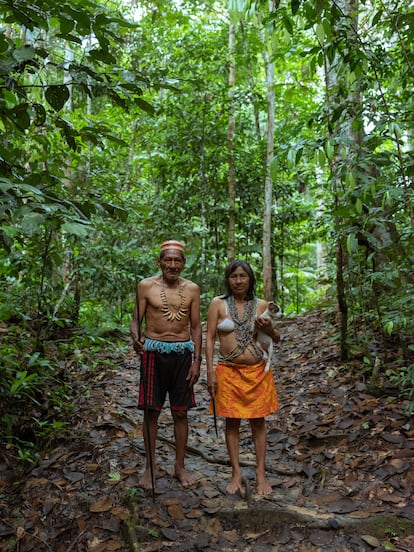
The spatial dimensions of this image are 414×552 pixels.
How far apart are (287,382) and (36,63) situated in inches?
195

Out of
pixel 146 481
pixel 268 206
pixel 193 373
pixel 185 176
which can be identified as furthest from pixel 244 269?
pixel 185 176

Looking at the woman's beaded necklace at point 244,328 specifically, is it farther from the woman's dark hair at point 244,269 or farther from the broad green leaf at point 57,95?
the broad green leaf at point 57,95

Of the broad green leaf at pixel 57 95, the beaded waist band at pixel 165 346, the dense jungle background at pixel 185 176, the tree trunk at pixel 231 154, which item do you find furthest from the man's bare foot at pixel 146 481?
the tree trunk at pixel 231 154

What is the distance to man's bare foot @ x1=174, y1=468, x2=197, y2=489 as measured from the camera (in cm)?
380

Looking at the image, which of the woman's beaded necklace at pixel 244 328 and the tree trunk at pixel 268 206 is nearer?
the woman's beaded necklace at pixel 244 328

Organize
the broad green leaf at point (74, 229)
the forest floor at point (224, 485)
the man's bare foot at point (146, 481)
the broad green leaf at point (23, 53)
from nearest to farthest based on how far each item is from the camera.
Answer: the broad green leaf at point (74, 229) < the broad green leaf at point (23, 53) < the forest floor at point (224, 485) < the man's bare foot at point (146, 481)

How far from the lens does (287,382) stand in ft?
20.5

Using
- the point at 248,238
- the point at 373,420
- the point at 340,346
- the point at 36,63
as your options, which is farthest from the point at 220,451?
the point at 248,238

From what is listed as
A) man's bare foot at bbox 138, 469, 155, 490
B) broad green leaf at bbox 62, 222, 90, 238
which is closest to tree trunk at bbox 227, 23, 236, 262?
man's bare foot at bbox 138, 469, 155, 490

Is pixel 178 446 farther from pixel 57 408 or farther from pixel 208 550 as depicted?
pixel 57 408

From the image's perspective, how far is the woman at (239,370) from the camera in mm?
3627

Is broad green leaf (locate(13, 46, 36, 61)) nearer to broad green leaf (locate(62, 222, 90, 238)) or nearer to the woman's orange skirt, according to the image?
broad green leaf (locate(62, 222, 90, 238))

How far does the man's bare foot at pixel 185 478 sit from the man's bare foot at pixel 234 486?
1.04 feet

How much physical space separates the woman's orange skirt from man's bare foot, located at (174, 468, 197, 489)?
2.11 ft
